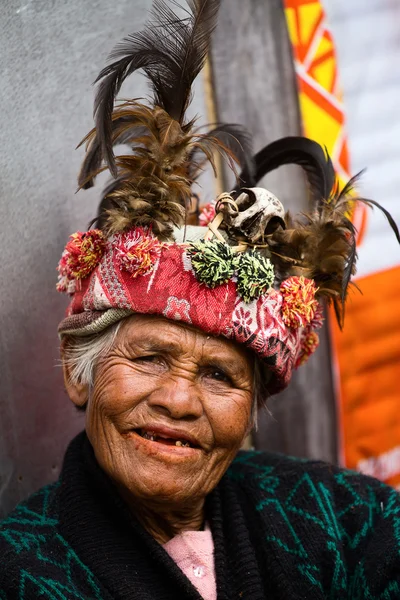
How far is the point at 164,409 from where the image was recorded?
2.48 m

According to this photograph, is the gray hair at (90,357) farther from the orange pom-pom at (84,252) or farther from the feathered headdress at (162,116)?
the feathered headdress at (162,116)

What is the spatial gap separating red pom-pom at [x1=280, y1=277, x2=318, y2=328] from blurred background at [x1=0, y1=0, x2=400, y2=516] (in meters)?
0.89

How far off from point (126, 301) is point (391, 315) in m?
1.93

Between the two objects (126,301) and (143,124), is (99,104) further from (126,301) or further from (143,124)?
(126,301)

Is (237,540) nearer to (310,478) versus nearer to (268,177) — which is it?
(310,478)

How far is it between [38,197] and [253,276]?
0.92 m

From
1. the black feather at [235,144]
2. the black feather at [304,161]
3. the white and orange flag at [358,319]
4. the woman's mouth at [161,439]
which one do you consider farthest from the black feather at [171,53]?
the white and orange flag at [358,319]

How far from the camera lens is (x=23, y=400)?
2.98 m

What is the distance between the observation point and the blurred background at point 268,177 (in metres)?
2.93

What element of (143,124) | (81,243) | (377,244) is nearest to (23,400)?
(81,243)

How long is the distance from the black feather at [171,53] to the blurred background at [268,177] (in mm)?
580

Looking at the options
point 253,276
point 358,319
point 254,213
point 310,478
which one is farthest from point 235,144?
point 358,319

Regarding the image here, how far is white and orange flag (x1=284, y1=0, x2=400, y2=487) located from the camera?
3688mm

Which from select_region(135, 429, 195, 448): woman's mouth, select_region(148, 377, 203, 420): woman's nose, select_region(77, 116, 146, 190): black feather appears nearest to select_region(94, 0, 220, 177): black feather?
select_region(77, 116, 146, 190): black feather
